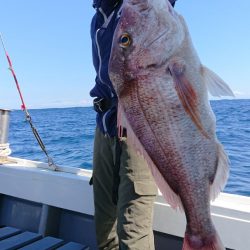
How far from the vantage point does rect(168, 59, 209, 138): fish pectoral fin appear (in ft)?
4.71

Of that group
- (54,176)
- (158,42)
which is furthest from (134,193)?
(54,176)

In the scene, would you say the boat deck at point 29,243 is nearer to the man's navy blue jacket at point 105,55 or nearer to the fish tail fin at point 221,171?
the man's navy blue jacket at point 105,55

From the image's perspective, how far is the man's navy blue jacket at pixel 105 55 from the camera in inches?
87.9

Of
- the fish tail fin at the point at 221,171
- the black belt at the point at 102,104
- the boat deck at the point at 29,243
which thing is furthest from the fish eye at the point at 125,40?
the boat deck at the point at 29,243

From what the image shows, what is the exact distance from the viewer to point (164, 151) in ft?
4.98

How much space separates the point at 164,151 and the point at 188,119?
6.8 inches

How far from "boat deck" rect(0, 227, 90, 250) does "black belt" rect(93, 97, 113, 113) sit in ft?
3.35

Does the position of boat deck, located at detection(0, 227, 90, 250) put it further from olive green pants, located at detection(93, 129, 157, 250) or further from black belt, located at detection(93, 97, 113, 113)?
black belt, located at detection(93, 97, 113, 113)

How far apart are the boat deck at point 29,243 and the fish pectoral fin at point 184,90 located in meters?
1.53

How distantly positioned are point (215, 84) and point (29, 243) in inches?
73.5

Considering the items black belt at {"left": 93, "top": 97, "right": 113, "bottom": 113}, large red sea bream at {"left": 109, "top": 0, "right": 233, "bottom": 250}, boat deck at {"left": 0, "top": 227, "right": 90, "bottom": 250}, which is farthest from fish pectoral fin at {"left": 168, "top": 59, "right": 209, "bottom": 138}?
boat deck at {"left": 0, "top": 227, "right": 90, "bottom": 250}

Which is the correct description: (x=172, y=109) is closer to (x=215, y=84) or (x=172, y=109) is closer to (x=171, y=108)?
(x=171, y=108)

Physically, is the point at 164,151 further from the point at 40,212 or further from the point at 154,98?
the point at 40,212

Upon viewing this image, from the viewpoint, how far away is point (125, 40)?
1.56 metres
